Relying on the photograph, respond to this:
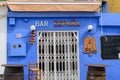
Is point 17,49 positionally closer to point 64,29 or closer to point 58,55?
point 58,55

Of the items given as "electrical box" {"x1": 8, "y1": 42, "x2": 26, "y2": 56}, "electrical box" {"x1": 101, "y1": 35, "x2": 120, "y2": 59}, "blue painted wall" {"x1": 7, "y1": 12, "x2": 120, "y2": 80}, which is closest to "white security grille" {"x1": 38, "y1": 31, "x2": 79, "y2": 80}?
"blue painted wall" {"x1": 7, "y1": 12, "x2": 120, "y2": 80}

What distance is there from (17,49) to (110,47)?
3861mm

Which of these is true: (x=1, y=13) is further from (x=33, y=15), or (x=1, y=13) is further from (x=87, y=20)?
(x=87, y=20)

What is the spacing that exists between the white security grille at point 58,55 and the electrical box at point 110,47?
1.13 m

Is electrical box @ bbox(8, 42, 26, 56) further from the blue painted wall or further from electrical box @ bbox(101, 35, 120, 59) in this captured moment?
electrical box @ bbox(101, 35, 120, 59)

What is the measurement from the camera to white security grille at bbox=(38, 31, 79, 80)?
1396 cm

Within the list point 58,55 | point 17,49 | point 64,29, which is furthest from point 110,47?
point 17,49

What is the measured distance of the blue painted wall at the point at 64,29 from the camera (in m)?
13.8

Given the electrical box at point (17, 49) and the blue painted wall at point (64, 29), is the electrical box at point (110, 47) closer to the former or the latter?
the blue painted wall at point (64, 29)

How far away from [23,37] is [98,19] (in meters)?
3.19

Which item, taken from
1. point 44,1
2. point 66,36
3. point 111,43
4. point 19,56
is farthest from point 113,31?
point 19,56

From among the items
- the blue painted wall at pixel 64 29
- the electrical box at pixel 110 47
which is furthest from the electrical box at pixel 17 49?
the electrical box at pixel 110 47

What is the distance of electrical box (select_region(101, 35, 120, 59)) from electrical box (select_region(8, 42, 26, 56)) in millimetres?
3267

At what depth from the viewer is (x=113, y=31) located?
1436 cm
